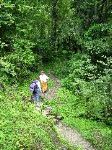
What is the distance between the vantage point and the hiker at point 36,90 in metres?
19.4

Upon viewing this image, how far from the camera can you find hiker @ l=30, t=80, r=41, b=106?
19422mm

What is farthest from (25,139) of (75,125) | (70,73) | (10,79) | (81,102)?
(70,73)

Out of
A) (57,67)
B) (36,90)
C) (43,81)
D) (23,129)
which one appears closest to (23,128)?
(23,129)

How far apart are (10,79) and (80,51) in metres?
6.92

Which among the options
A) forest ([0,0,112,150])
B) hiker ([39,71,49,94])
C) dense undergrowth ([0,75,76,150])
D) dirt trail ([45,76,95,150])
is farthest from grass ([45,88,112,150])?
dense undergrowth ([0,75,76,150])

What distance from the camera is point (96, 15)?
30562 millimetres

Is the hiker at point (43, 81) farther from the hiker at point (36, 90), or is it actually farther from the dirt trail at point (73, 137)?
the dirt trail at point (73, 137)

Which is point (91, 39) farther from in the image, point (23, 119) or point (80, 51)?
point (23, 119)

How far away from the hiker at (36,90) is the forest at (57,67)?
0.57m

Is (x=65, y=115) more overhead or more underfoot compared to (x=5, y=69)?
more underfoot

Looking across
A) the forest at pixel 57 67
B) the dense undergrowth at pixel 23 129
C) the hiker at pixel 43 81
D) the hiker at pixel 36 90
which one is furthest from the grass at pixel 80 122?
the dense undergrowth at pixel 23 129

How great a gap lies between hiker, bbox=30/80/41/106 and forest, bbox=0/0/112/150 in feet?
1.86

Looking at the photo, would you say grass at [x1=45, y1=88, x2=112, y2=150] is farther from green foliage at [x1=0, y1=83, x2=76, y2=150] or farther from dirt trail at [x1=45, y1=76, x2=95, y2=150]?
green foliage at [x1=0, y1=83, x2=76, y2=150]

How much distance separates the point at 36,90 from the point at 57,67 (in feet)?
28.8
